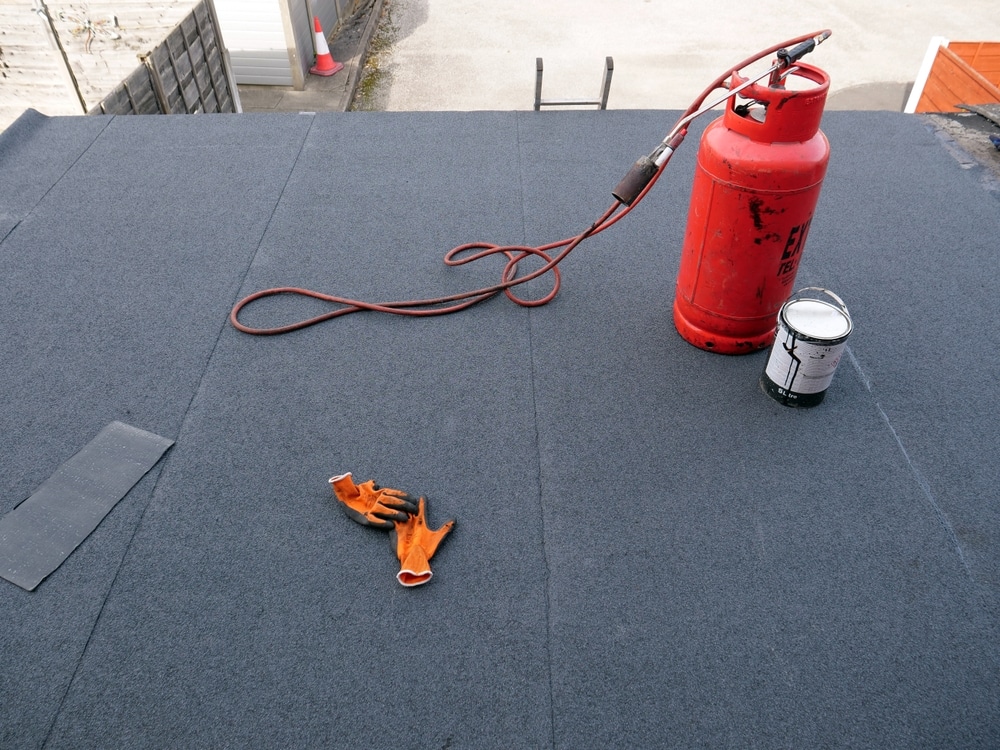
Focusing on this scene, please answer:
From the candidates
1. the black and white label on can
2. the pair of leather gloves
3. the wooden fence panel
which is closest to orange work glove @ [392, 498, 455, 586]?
the pair of leather gloves

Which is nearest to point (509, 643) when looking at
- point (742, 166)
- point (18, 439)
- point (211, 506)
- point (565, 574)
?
point (565, 574)

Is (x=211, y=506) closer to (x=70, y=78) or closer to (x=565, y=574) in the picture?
(x=565, y=574)

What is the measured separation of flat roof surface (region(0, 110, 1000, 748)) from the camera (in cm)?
148

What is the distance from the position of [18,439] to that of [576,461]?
1618 millimetres

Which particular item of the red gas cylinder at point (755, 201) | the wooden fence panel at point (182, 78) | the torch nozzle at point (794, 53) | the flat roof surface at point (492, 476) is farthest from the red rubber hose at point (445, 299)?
the wooden fence panel at point (182, 78)

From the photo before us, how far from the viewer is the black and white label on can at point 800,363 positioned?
1.91m

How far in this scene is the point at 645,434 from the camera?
203cm

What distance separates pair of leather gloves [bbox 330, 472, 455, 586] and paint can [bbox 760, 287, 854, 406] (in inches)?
41.3

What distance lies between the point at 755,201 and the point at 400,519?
4.21 ft

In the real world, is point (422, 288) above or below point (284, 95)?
above

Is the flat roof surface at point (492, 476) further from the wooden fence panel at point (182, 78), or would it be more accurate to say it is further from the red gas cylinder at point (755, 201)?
the wooden fence panel at point (182, 78)

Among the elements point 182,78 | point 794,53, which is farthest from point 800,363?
point 182,78

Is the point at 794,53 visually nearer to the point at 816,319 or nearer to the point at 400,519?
the point at 816,319

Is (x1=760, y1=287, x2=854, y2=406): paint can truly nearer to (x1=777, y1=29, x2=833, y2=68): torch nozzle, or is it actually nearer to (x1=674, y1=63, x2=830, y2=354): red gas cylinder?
(x1=674, y1=63, x2=830, y2=354): red gas cylinder
